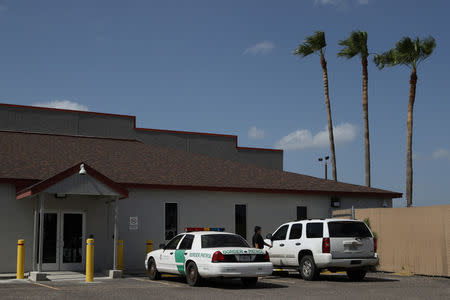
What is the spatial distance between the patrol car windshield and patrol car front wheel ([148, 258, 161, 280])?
8.59 feet

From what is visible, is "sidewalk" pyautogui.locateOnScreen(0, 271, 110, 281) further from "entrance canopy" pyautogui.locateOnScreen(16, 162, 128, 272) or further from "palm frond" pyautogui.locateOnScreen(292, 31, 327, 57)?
"palm frond" pyautogui.locateOnScreen(292, 31, 327, 57)

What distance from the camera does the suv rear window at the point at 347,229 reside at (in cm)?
1792

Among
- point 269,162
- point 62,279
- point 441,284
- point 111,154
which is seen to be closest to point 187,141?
point 269,162

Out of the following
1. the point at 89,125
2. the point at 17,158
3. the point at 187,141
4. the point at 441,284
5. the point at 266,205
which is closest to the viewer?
the point at 441,284

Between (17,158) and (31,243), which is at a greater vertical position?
(17,158)

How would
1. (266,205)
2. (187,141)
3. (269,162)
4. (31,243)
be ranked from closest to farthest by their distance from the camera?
(31,243) < (266,205) < (187,141) < (269,162)

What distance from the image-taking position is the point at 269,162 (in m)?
38.5

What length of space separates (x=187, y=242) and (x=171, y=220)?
23.5ft

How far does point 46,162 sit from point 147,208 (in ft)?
14.0

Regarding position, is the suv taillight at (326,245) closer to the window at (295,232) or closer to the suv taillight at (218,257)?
the window at (295,232)

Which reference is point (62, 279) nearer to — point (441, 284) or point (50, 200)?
point (50, 200)

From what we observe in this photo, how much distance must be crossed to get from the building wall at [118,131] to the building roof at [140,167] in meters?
1.43

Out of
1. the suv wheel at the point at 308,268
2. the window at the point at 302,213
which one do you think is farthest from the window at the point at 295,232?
the window at the point at 302,213

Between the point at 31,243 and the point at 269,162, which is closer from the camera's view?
the point at 31,243
